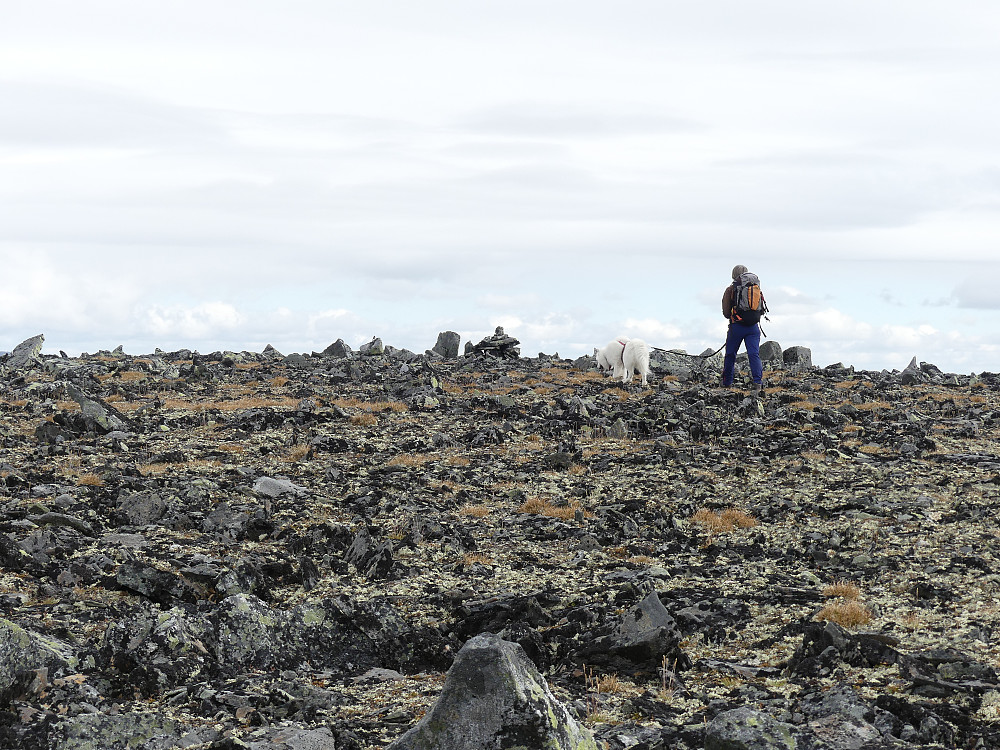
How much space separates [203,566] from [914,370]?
3092 centimetres

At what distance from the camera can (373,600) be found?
9.79 meters

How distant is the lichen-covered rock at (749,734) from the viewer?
588cm

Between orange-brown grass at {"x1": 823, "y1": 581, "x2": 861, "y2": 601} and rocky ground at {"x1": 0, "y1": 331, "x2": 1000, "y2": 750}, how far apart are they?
0.33ft

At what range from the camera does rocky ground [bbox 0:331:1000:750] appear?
7.03 meters

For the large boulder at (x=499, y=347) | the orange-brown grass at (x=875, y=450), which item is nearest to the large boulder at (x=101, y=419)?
the orange-brown grass at (x=875, y=450)

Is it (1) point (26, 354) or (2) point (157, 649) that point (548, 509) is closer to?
(2) point (157, 649)

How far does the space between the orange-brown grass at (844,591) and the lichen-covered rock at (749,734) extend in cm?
413

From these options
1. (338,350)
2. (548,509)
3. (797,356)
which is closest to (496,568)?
(548,509)

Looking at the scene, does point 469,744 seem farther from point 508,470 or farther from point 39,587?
point 508,470

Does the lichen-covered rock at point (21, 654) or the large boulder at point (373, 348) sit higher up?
the large boulder at point (373, 348)

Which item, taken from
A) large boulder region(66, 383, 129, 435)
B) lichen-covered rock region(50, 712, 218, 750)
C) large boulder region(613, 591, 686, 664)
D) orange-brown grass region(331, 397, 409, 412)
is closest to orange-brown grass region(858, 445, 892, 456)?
large boulder region(613, 591, 686, 664)

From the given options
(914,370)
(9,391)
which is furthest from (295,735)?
(914,370)

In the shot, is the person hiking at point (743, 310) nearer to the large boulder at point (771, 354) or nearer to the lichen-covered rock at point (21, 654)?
the large boulder at point (771, 354)

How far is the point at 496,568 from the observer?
11414 millimetres
